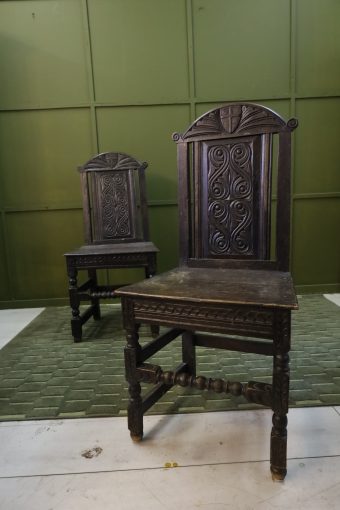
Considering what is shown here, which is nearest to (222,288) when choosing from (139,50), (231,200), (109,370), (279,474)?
(231,200)

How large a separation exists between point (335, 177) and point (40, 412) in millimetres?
2875

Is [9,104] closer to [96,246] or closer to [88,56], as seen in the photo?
[88,56]

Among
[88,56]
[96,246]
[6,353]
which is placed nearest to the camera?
[6,353]

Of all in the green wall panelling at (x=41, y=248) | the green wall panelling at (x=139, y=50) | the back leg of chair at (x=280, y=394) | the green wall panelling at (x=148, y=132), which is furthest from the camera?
the green wall panelling at (x=41, y=248)

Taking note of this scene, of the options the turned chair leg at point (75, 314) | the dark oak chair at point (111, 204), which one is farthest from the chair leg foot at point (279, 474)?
the dark oak chair at point (111, 204)

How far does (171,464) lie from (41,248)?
2.32m

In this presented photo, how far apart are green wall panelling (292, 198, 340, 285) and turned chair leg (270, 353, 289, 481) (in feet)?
7.13

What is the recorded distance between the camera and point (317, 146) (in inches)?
112

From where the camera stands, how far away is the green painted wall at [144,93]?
2656 mm

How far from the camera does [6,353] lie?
2.08 metres

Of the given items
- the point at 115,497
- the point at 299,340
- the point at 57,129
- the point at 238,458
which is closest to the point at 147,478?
the point at 115,497

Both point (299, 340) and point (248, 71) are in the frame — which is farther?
point (248, 71)

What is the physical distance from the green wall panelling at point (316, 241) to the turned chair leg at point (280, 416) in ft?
7.13

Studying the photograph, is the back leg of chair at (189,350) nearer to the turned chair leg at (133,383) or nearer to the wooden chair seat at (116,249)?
the turned chair leg at (133,383)
